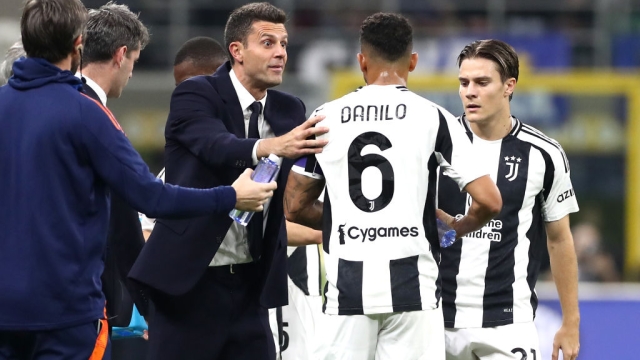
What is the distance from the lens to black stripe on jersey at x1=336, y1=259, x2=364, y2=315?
4.24 m

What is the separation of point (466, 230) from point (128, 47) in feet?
5.54

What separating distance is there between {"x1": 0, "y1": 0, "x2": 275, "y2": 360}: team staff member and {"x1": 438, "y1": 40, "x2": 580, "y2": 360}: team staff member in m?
1.88

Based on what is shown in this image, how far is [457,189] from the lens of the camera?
5.20 m

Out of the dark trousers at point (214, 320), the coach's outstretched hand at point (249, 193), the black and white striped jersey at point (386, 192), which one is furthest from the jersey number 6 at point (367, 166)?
the dark trousers at point (214, 320)

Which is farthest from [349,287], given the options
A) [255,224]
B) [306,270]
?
[306,270]

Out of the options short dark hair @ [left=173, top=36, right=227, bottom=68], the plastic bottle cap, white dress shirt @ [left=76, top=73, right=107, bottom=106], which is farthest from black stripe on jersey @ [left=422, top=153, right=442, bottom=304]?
short dark hair @ [left=173, top=36, right=227, bottom=68]

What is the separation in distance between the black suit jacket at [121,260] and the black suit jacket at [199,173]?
22 cm

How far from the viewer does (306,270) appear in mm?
6285

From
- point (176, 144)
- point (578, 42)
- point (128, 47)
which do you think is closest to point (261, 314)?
point (176, 144)

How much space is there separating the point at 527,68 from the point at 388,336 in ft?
39.1

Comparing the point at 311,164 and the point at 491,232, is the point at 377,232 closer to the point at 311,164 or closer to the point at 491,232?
the point at 311,164

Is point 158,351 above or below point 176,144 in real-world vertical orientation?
below

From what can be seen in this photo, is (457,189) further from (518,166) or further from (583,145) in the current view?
(583,145)

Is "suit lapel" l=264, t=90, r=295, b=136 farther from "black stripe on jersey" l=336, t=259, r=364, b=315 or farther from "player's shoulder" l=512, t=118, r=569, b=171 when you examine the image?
"player's shoulder" l=512, t=118, r=569, b=171
